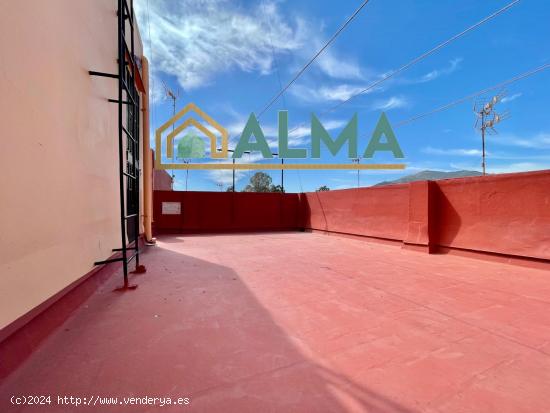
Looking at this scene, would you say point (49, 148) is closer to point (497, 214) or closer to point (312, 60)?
point (497, 214)

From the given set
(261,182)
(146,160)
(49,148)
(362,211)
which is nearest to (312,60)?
(362,211)

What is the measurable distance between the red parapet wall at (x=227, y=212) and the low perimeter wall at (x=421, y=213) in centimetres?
3

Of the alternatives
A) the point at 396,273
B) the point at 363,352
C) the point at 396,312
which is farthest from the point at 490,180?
the point at 363,352

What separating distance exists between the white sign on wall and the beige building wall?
246 inches

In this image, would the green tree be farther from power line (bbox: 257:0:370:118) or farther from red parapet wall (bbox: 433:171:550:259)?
red parapet wall (bbox: 433:171:550:259)

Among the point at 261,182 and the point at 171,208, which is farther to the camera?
the point at 261,182

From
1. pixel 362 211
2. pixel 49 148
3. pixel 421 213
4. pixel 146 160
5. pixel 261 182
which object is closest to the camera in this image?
pixel 49 148

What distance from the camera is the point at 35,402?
1.19 metres

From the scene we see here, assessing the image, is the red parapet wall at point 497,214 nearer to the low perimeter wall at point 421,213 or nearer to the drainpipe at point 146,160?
the low perimeter wall at point 421,213

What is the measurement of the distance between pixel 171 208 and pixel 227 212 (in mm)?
1833

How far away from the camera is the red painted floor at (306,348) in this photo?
4.09 ft

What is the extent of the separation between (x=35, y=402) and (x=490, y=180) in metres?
5.77

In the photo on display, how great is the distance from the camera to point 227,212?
966 cm

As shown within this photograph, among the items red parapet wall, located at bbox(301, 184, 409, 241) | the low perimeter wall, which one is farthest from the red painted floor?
red parapet wall, located at bbox(301, 184, 409, 241)
